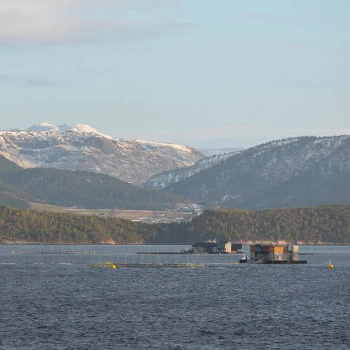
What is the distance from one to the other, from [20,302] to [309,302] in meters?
55.6

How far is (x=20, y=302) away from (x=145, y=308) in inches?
1044

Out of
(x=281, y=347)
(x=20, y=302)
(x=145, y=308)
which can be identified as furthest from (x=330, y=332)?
(x=20, y=302)

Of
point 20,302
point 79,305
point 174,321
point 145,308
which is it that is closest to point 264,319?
point 174,321

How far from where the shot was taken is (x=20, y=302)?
198750mm

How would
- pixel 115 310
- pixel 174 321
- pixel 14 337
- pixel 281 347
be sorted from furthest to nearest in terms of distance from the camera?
1. pixel 115 310
2. pixel 174 321
3. pixel 14 337
4. pixel 281 347

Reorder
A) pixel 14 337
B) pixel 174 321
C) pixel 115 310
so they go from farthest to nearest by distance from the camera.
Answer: pixel 115 310 < pixel 174 321 < pixel 14 337

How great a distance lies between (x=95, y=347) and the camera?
137 m

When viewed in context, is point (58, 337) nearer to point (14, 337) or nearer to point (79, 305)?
point (14, 337)

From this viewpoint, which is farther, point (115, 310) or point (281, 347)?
point (115, 310)

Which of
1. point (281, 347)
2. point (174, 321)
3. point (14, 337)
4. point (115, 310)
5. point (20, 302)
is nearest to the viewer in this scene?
point (281, 347)

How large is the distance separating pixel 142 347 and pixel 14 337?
20.1 metres

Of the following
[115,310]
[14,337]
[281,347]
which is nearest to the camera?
[281,347]

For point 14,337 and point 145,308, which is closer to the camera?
point 14,337

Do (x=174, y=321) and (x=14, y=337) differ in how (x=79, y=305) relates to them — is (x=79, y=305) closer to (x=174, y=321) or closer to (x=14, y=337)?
(x=174, y=321)
